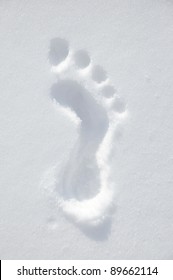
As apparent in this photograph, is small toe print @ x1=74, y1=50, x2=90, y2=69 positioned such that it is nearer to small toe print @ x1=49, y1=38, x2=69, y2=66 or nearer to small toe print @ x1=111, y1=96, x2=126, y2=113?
small toe print @ x1=49, y1=38, x2=69, y2=66

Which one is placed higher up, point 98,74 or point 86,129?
point 98,74

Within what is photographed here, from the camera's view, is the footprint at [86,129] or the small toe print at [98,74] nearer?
the footprint at [86,129]

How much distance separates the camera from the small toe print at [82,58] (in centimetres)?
143

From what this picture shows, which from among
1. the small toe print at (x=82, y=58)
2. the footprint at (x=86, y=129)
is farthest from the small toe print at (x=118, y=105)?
the small toe print at (x=82, y=58)

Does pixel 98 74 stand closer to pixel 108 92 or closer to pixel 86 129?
pixel 108 92

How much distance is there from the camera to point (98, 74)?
1413 millimetres

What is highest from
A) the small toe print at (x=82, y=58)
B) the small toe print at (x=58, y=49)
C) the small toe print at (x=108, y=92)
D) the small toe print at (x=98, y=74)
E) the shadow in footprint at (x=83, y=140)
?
the small toe print at (x=58, y=49)

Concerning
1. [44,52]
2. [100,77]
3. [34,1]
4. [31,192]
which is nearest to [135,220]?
[31,192]

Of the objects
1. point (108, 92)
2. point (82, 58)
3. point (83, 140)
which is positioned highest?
point (82, 58)

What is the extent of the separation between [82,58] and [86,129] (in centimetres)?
22

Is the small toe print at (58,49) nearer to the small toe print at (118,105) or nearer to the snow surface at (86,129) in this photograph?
the snow surface at (86,129)

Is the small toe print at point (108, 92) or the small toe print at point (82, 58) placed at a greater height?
the small toe print at point (82, 58)

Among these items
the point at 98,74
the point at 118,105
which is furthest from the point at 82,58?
the point at 118,105

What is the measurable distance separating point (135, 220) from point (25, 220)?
0.30 meters
